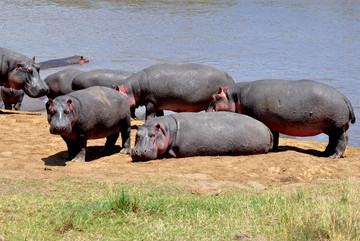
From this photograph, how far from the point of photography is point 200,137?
27.2 feet

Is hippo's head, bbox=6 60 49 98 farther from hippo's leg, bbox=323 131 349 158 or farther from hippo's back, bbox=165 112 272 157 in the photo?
hippo's leg, bbox=323 131 349 158

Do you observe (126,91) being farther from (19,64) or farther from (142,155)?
(142,155)

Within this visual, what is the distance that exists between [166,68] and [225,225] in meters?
6.81

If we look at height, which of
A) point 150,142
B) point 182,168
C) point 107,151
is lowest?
point 107,151

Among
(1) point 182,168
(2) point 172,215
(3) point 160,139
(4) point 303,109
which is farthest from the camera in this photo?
(4) point 303,109

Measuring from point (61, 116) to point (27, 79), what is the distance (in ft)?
13.7

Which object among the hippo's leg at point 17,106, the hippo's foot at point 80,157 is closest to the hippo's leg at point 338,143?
the hippo's foot at point 80,157

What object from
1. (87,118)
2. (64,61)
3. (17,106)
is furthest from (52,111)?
(64,61)

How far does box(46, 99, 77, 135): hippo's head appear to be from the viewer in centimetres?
743

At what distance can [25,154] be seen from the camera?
8172 mm

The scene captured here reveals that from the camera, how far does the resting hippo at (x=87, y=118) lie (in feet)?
24.8

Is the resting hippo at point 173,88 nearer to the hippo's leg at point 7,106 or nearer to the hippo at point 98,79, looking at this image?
the hippo at point 98,79

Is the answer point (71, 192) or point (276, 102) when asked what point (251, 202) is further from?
point (276, 102)

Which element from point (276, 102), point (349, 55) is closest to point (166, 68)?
point (276, 102)
